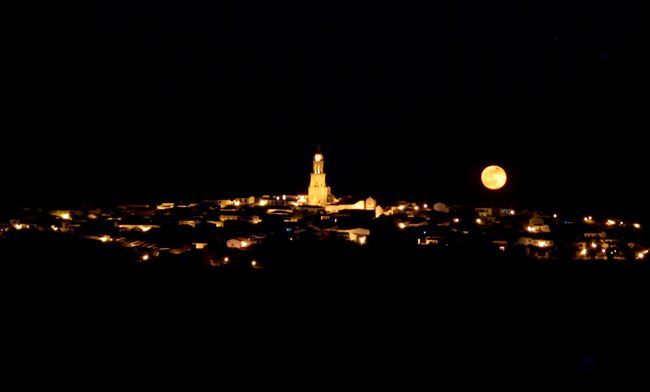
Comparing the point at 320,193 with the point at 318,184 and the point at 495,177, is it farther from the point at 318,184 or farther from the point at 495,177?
the point at 495,177

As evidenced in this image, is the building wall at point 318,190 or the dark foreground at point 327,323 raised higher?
the building wall at point 318,190

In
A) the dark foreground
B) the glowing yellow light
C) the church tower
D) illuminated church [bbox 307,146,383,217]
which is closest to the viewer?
the dark foreground

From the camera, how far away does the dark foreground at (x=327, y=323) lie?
22.0 ft

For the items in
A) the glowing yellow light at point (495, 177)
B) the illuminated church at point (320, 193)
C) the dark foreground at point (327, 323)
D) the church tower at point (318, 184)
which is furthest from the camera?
the church tower at point (318, 184)

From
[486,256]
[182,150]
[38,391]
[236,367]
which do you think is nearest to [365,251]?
[486,256]

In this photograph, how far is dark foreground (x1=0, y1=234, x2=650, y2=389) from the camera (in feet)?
22.0

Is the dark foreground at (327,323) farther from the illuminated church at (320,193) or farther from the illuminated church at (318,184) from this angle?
the illuminated church at (318,184)

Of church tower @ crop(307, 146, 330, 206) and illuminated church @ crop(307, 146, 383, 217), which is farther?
church tower @ crop(307, 146, 330, 206)

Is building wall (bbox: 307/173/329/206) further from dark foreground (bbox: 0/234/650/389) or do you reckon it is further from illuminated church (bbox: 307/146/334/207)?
dark foreground (bbox: 0/234/650/389)

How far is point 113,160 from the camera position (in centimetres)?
4906

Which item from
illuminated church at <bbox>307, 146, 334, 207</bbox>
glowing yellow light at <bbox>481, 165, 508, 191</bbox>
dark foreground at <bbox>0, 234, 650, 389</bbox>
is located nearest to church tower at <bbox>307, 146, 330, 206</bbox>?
illuminated church at <bbox>307, 146, 334, 207</bbox>

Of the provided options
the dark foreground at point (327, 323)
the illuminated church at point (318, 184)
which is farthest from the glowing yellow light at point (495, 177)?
the illuminated church at point (318, 184)

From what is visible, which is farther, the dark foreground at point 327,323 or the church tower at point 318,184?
the church tower at point 318,184

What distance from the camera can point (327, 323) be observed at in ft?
29.3
